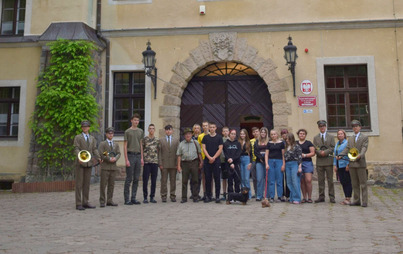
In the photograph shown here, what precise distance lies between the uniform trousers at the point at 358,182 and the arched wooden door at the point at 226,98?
4.67m

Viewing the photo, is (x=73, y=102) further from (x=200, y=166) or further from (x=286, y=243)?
(x=286, y=243)

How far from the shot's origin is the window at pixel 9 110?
12.5m

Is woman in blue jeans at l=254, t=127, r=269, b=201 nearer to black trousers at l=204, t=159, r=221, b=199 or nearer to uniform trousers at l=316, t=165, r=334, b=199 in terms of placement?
black trousers at l=204, t=159, r=221, b=199

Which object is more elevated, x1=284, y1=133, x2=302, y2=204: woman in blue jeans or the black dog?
x1=284, y1=133, x2=302, y2=204: woman in blue jeans

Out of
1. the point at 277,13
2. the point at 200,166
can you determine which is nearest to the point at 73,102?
the point at 200,166

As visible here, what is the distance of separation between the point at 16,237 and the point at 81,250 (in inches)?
49.6

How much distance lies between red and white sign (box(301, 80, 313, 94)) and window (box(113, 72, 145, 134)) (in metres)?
4.99

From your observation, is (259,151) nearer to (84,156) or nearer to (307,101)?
(84,156)

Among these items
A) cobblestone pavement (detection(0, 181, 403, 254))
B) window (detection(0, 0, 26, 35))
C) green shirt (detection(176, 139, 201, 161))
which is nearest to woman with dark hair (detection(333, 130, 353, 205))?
cobblestone pavement (detection(0, 181, 403, 254))

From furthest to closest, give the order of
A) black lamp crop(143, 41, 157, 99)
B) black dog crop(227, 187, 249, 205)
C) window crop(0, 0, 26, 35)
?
1. window crop(0, 0, 26, 35)
2. black lamp crop(143, 41, 157, 99)
3. black dog crop(227, 187, 249, 205)

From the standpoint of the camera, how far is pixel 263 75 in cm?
1192

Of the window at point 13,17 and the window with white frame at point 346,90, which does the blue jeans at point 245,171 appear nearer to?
the window with white frame at point 346,90

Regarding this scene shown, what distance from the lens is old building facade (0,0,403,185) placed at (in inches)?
456

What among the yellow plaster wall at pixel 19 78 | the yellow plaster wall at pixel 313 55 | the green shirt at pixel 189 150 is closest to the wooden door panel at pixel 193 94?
the yellow plaster wall at pixel 313 55
